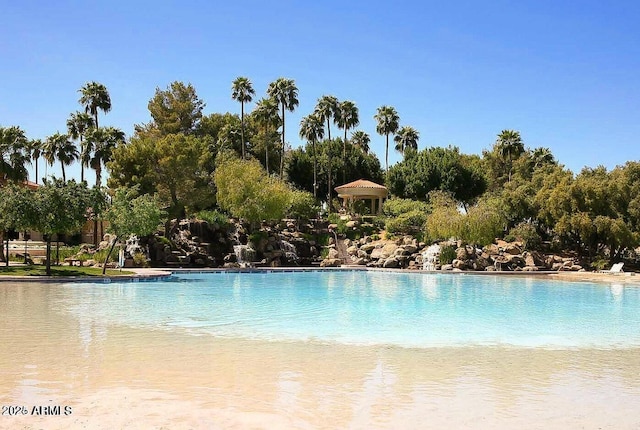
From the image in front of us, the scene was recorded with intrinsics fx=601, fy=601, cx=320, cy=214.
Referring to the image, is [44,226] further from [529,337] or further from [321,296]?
[529,337]

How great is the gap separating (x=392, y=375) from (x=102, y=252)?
33.0m

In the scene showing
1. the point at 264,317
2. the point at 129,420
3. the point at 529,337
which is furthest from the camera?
the point at 264,317

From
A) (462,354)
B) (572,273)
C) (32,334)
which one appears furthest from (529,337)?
(572,273)

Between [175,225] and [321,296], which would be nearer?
[321,296]

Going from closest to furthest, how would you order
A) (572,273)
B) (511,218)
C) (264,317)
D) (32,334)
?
(32,334) < (264,317) < (572,273) < (511,218)

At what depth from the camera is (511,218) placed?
4919 cm

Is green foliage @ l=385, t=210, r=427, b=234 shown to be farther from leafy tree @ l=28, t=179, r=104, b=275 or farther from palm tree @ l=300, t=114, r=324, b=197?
leafy tree @ l=28, t=179, r=104, b=275

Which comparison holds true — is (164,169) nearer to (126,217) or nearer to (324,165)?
(126,217)

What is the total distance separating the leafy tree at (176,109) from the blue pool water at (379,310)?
1145 inches

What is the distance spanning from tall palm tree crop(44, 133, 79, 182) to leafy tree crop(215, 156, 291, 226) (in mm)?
16773

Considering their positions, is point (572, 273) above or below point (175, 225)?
below

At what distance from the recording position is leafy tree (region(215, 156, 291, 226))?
45.6 metres

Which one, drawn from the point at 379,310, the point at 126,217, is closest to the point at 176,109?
the point at 126,217

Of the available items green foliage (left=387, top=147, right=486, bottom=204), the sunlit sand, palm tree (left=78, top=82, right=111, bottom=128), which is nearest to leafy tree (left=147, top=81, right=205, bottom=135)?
palm tree (left=78, top=82, right=111, bottom=128)
